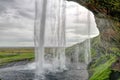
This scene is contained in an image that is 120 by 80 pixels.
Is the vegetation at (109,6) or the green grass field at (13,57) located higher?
the vegetation at (109,6)

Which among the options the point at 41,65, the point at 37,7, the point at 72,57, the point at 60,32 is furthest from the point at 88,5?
the point at 72,57

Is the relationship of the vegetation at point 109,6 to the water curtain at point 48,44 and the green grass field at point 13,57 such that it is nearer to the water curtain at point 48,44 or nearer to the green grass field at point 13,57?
the water curtain at point 48,44

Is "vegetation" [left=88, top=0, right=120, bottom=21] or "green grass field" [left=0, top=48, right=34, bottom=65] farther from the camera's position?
"green grass field" [left=0, top=48, right=34, bottom=65]

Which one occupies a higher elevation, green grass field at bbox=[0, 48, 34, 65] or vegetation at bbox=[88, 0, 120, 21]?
vegetation at bbox=[88, 0, 120, 21]

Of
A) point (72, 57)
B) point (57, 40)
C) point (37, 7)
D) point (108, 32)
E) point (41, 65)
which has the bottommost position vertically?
point (72, 57)

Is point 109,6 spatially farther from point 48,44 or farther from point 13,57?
point 13,57

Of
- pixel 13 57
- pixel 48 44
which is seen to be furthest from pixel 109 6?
pixel 13 57

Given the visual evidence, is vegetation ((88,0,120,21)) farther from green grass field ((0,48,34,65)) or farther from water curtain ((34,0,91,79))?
green grass field ((0,48,34,65))

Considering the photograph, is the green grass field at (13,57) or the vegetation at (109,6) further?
the green grass field at (13,57)

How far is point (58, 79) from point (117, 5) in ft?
36.9

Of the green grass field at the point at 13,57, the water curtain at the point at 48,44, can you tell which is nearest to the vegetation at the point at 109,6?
the water curtain at the point at 48,44

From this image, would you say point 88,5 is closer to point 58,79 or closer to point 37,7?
point 58,79

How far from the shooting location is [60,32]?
37.8 m

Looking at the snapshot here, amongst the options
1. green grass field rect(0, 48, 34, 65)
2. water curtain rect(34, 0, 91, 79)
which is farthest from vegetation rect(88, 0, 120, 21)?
green grass field rect(0, 48, 34, 65)
